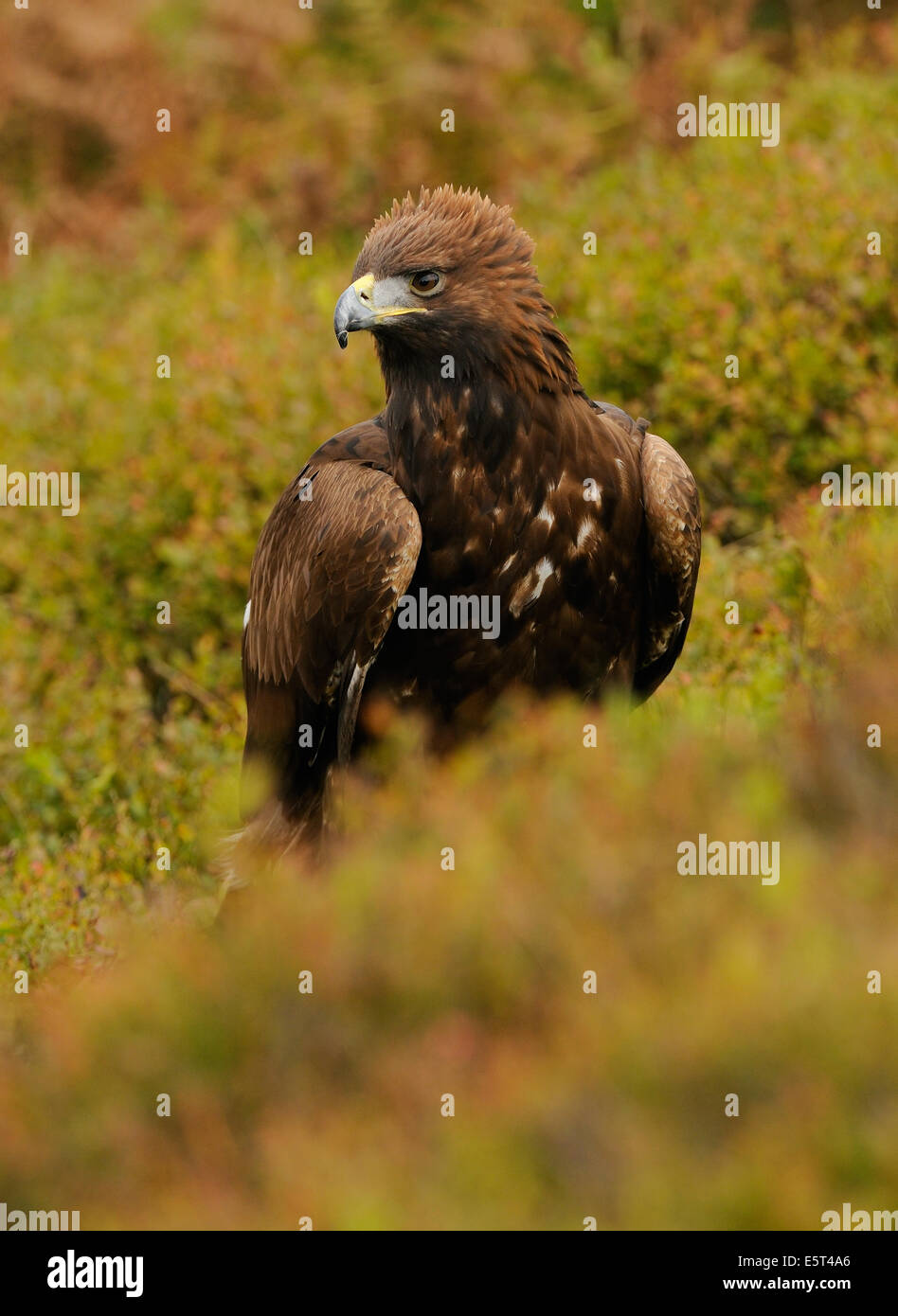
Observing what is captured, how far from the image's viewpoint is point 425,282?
5824mm

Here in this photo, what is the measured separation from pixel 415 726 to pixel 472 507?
85cm

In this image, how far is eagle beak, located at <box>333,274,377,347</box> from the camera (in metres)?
5.75

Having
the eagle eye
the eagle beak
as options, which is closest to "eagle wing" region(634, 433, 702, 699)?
the eagle eye

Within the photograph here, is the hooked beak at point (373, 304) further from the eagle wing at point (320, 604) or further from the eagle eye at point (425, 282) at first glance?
the eagle wing at point (320, 604)

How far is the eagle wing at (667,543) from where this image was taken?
235 inches

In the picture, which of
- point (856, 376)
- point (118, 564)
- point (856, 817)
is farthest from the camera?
point (118, 564)

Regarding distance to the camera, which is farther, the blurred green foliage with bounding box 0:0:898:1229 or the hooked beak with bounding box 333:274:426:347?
the hooked beak with bounding box 333:274:426:347

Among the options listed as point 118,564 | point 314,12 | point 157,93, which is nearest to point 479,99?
point 314,12

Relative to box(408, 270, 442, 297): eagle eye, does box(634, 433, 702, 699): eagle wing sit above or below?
below

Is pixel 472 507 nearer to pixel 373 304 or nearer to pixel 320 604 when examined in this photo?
pixel 320 604

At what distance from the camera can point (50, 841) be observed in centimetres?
770

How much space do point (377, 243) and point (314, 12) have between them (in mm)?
11854

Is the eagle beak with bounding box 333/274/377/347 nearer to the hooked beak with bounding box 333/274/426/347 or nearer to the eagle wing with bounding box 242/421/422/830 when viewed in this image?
the hooked beak with bounding box 333/274/426/347
